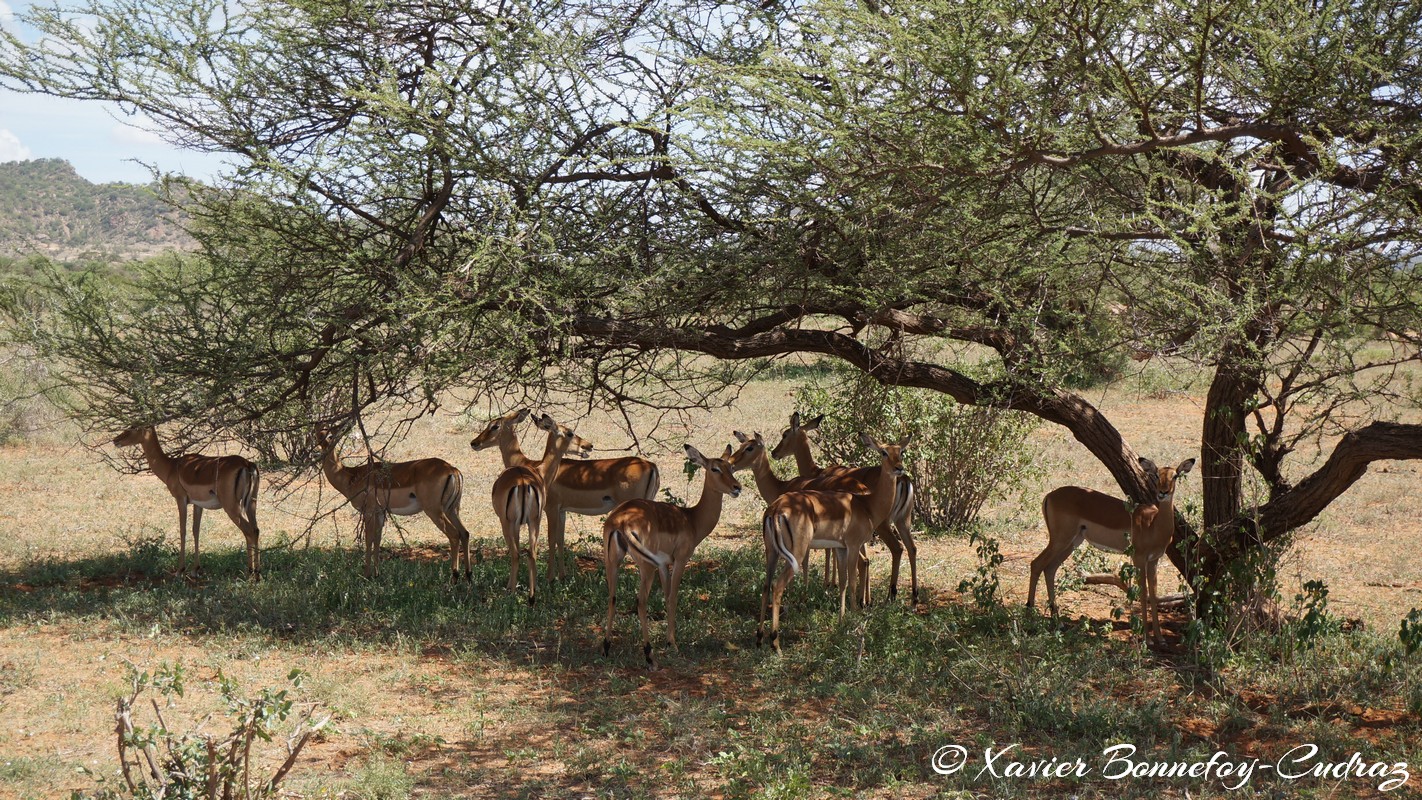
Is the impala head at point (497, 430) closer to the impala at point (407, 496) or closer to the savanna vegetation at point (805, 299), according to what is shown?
the impala at point (407, 496)

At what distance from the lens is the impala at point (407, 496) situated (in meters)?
9.64

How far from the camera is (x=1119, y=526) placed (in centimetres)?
843

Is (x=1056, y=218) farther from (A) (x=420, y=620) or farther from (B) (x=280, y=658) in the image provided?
(B) (x=280, y=658)

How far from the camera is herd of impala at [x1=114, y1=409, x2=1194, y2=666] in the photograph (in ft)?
25.3

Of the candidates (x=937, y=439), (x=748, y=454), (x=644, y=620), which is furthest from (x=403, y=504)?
(x=937, y=439)

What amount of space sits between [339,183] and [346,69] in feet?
3.24

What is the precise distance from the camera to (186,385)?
8.15 m

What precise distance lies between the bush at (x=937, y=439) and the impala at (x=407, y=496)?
3.82m

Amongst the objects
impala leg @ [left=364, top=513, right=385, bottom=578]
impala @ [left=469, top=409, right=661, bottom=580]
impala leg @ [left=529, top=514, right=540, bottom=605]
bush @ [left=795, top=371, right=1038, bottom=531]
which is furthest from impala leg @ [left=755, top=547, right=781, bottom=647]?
impala leg @ [left=364, top=513, right=385, bottom=578]

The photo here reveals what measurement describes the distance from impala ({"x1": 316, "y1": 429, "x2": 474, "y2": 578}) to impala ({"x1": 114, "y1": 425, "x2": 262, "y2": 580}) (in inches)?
28.2

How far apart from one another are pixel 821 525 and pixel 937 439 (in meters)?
3.98

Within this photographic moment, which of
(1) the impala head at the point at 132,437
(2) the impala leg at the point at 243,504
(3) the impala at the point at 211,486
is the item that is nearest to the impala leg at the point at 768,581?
(3) the impala at the point at 211,486

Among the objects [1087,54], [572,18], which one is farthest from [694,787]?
[572,18]

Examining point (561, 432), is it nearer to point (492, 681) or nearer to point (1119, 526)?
point (492, 681)
